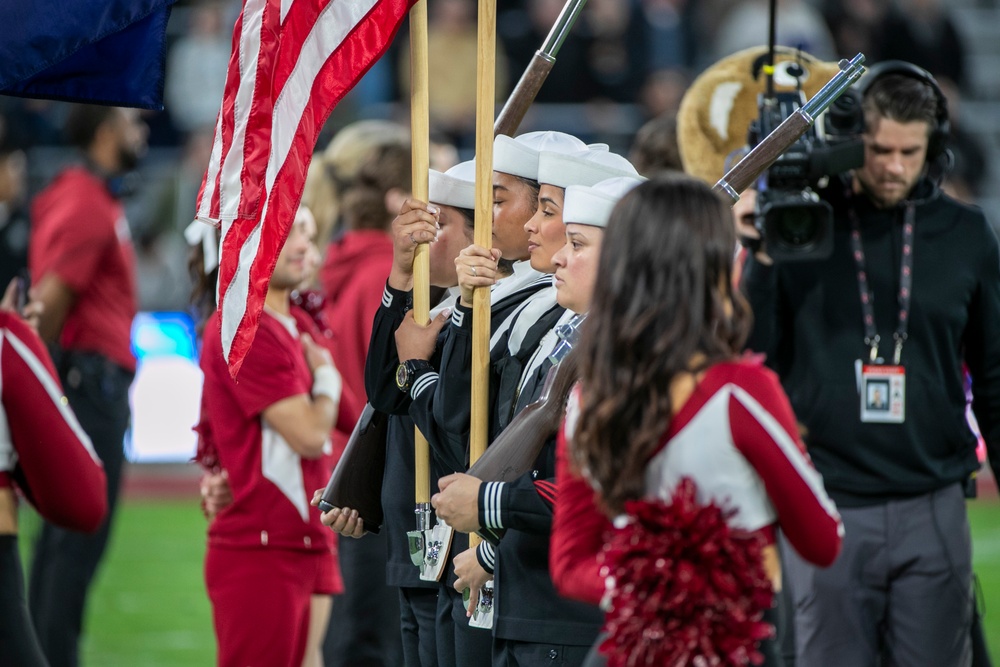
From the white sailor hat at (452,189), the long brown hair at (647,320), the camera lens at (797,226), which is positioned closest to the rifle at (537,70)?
the white sailor hat at (452,189)

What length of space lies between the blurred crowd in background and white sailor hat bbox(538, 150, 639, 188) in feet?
33.5

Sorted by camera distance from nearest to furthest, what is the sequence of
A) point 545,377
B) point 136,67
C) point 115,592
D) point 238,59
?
point 545,377, point 238,59, point 136,67, point 115,592

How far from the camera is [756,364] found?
2.88 m

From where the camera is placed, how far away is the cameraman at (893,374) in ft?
15.5

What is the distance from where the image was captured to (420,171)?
415 cm

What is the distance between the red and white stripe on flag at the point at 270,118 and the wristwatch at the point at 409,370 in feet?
1.40

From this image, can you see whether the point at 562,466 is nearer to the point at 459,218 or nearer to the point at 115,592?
the point at 459,218

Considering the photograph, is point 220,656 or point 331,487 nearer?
point 331,487

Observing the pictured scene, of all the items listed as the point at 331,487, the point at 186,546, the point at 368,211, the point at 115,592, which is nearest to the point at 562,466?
the point at 331,487

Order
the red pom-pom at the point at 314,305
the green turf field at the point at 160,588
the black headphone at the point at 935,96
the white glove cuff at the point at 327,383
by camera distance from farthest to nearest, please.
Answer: the green turf field at the point at 160,588
the red pom-pom at the point at 314,305
the white glove cuff at the point at 327,383
the black headphone at the point at 935,96

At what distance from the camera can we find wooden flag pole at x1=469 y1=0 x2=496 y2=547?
156 inches

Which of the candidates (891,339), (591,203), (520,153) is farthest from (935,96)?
(591,203)

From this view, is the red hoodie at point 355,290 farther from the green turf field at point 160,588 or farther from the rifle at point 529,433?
the rifle at point 529,433

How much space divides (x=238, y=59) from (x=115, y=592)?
6.17 metres
